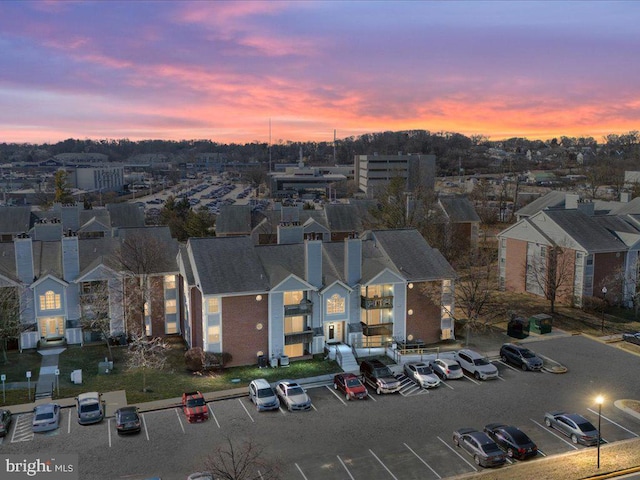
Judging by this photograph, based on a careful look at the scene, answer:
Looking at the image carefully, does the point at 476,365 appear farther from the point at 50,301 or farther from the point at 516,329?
the point at 50,301

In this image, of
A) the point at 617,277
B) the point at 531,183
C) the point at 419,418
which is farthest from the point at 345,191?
the point at 419,418

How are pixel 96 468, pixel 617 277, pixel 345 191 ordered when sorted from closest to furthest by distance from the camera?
pixel 96 468
pixel 617 277
pixel 345 191

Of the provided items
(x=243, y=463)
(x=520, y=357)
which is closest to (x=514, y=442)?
A: (x=243, y=463)

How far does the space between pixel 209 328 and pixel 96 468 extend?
49.3 feet

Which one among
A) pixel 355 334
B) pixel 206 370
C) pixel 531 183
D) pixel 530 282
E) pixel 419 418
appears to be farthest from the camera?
pixel 531 183

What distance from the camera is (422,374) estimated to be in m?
38.7

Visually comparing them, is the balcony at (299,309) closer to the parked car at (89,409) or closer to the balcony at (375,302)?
the balcony at (375,302)

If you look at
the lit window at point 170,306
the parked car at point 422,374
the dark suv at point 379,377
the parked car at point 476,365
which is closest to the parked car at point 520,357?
the parked car at point 476,365

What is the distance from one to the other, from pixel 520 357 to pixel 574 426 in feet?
36.4

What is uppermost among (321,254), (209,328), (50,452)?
(321,254)

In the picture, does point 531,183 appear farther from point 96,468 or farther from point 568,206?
point 96,468

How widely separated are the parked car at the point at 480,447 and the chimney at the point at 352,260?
18.0 metres

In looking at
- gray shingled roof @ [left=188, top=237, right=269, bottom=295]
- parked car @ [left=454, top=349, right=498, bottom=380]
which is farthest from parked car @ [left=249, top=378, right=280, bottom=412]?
parked car @ [left=454, top=349, right=498, bottom=380]

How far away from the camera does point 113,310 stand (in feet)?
157
